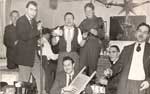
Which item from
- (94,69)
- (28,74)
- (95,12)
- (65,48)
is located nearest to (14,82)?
(28,74)

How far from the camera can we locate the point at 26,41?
1784 mm

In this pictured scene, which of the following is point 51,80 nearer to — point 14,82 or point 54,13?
point 14,82

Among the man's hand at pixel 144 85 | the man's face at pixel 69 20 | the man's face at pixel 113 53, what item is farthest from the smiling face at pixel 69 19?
the man's hand at pixel 144 85

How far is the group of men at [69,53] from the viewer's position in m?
1.53

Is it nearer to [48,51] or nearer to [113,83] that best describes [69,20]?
[48,51]

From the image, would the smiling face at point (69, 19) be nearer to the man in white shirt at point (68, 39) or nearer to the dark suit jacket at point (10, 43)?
the man in white shirt at point (68, 39)

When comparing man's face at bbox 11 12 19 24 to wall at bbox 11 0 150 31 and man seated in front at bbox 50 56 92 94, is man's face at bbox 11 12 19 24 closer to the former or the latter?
wall at bbox 11 0 150 31

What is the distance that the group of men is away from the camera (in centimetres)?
153

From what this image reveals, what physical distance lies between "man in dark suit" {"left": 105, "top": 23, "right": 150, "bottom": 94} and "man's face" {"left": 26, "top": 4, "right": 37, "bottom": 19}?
0.52 metres

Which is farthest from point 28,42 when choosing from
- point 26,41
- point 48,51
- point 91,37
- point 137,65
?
point 137,65

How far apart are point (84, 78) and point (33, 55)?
1.04 feet

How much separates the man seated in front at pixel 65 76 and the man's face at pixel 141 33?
35 centimetres

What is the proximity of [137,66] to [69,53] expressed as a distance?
0.35m

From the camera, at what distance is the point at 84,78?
5.34 ft
